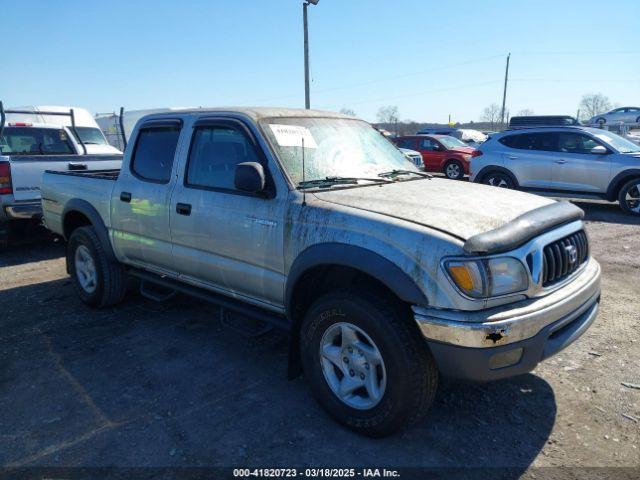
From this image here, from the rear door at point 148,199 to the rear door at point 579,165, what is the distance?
28.8ft

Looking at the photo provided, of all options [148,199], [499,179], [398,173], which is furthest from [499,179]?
[148,199]

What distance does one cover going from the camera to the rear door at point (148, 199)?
405 centimetres

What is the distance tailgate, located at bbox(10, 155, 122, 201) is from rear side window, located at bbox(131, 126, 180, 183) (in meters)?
2.83

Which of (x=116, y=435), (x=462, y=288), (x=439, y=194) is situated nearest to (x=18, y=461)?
(x=116, y=435)

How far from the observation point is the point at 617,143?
1005 cm

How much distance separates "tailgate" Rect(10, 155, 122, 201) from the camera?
6.96 metres

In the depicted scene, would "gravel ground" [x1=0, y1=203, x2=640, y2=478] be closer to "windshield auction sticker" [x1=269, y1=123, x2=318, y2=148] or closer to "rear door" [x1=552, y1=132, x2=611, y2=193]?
"windshield auction sticker" [x1=269, y1=123, x2=318, y2=148]

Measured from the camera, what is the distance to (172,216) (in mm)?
3922

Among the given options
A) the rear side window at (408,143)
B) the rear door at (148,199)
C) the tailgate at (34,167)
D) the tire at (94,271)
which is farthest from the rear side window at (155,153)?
the rear side window at (408,143)

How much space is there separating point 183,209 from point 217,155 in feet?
1.64

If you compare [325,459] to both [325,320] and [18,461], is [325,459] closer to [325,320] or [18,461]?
[325,320]

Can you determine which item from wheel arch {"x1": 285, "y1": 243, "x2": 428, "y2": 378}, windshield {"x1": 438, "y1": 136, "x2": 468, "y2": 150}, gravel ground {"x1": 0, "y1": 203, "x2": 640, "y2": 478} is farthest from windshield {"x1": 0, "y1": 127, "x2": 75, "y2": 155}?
windshield {"x1": 438, "y1": 136, "x2": 468, "y2": 150}

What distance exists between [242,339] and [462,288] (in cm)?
243

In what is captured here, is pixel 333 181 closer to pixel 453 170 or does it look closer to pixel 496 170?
pixel 496 170
